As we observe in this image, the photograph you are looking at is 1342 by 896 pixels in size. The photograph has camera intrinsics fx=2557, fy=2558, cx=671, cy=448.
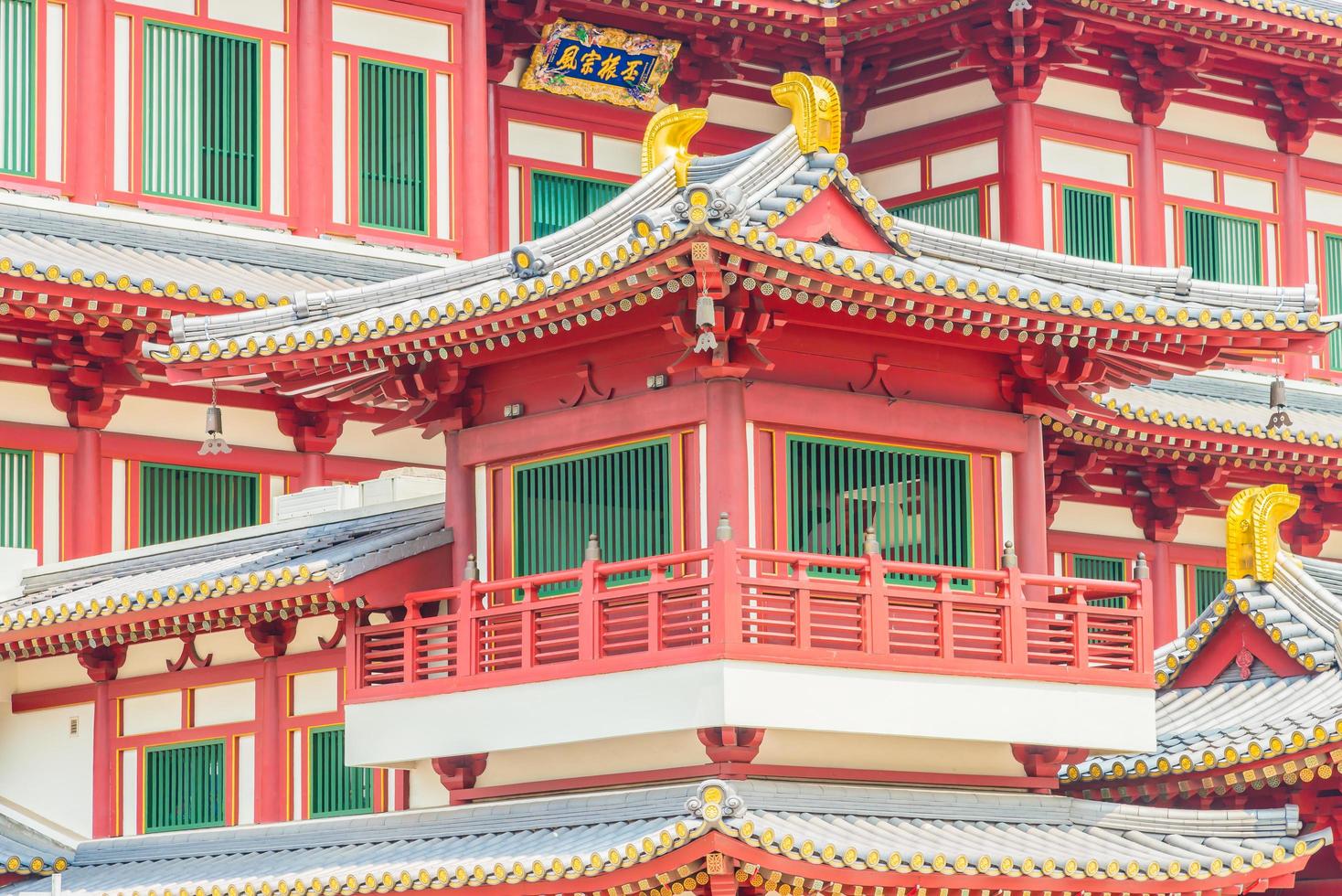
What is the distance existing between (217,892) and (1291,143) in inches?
728

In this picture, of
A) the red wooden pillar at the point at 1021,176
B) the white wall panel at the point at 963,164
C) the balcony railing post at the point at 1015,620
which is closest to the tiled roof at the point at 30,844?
the balcony railing post at the point at 1015,620

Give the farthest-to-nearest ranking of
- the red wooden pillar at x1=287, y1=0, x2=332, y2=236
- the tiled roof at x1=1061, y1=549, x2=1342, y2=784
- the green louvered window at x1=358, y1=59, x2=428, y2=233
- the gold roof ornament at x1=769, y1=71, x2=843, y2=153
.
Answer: the green louvered window at x1=358, y1=59, x2=428, y2=233, the red wooden pillar at x1=287, y1=0, x2=332, y2=236, the tiled roof at x1=1061, y1=549, x2=1342, y2=784, the gold roof ornament at x1=769, y1=71, x2=843, y2=153

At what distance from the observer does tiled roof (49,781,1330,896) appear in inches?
687

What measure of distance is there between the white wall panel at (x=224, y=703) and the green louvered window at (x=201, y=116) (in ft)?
22.1

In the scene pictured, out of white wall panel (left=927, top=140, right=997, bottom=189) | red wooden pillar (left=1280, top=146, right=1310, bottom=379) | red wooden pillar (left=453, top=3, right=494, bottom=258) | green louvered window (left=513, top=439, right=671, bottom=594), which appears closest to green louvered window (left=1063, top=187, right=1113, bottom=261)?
white wall panel (left=927, top=140, right=997, bottom=189)

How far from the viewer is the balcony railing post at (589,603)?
1897cm

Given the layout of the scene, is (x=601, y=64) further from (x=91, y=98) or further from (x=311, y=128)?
(x=91, y=98)

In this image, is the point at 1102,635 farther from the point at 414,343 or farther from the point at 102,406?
the point at 102,406

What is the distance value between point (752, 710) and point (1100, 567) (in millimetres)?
9896

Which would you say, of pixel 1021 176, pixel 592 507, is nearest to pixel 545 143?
pixel 1021 176

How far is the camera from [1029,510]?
2073 centimetres

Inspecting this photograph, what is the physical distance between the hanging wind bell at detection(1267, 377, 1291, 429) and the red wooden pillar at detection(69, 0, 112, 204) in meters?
12.1

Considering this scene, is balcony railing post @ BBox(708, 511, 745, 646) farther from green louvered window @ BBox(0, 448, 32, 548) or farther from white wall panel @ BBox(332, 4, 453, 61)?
white wall panel @ BBox(332, 4, 453, 61)

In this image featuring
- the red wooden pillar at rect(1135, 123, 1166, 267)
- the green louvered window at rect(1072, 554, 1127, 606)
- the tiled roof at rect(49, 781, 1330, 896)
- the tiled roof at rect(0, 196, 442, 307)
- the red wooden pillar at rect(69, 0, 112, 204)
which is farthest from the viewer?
the red wooden pillar at rect(1135, 123, 1166, 267)
